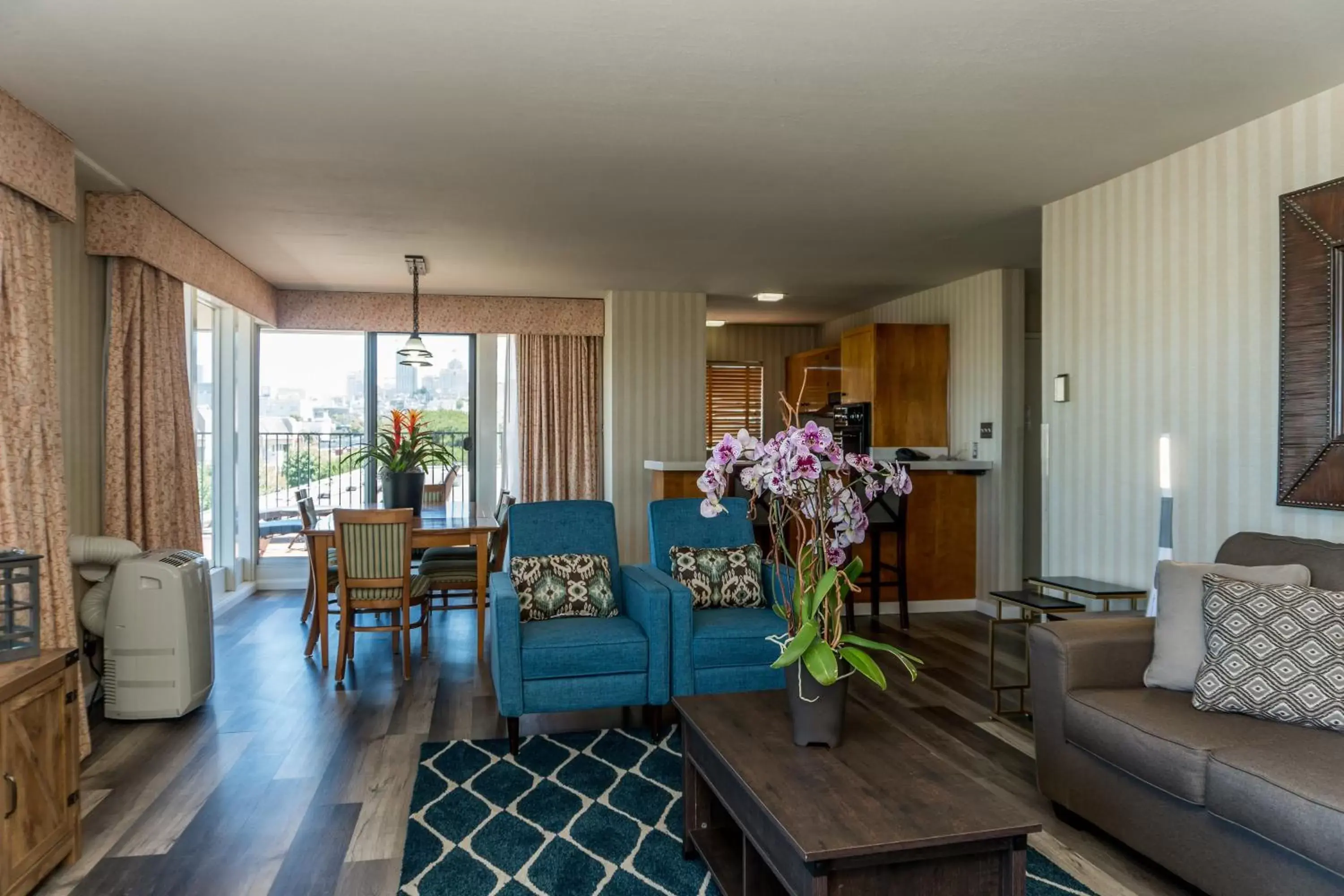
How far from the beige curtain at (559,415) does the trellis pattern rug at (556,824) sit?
13.9 feet

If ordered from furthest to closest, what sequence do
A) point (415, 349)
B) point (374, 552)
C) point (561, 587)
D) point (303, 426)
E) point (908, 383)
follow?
point (303, 426) < point (908, 383) < point (415, 349) < point (374, 552) < point (561, 587)

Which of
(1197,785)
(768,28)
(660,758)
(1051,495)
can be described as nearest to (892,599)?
(1051,495)

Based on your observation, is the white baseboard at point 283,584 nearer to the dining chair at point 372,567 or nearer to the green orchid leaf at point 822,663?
the dining chair at point 372,567

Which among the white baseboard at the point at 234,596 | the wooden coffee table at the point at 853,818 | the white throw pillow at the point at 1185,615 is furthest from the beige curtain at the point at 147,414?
the white throw pillow at the point at 1185,615

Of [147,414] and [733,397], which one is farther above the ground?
[733,397]

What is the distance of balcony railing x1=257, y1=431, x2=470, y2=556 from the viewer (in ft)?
23.4

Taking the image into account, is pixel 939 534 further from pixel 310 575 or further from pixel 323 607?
pixel 310 575

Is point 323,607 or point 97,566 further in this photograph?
point 323,607

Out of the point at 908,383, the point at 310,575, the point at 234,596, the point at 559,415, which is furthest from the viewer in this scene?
the point at 559,415

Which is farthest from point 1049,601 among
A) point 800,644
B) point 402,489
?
point 402,489

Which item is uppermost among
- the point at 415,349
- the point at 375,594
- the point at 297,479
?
the point at 415,349

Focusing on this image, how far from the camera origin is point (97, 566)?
12.8 ft

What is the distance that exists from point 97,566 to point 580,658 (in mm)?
2406

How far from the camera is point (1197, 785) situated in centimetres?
219
